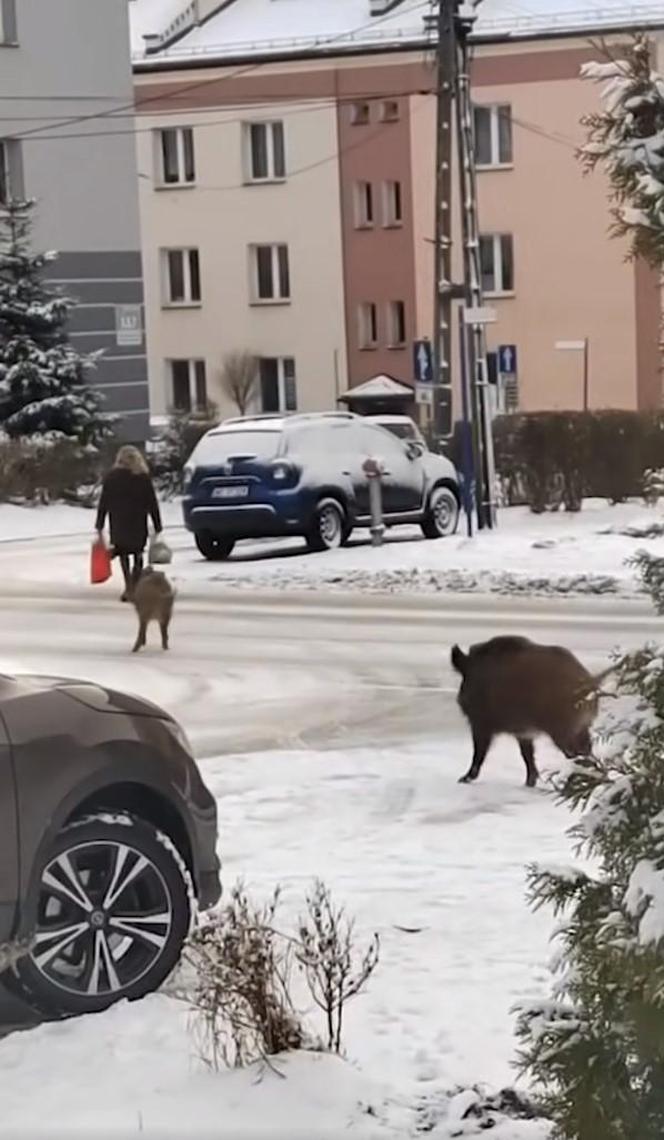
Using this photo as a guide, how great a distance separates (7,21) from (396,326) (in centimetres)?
1513

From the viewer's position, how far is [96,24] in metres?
43.1

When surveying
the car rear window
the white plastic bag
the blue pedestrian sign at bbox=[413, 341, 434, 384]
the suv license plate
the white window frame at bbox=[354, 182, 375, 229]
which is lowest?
the white plastic bag

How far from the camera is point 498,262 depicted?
52781mm

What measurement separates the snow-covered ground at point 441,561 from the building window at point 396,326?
24737 mm

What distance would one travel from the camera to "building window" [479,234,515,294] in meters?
52.6

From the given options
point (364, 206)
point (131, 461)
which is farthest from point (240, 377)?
point (131, 461)

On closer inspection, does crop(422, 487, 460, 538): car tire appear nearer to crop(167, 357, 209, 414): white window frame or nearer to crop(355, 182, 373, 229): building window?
crop(355, 182, 373, 229): building window

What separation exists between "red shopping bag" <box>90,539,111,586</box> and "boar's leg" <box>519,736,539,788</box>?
38.2 feet

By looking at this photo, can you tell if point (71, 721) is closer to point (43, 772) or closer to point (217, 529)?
point (43, 772)

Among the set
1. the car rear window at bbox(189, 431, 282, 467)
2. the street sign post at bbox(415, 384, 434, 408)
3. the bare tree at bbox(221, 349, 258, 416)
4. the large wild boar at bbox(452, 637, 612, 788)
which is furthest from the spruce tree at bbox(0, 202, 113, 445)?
the large wild boar at bbox(452, 637, 612, 788)

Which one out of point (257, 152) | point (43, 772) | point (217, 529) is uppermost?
point (257, 152)

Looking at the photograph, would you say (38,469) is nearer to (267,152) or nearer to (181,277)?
(267,152)

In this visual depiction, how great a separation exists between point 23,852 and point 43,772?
235 millimetres

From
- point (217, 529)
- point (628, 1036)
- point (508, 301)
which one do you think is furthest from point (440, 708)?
point (508, 301)
